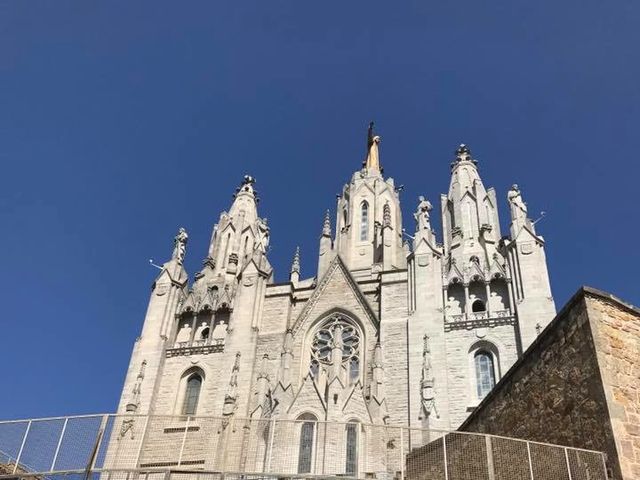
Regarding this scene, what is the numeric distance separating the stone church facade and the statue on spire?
326 inches

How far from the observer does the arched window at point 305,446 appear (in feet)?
72.5

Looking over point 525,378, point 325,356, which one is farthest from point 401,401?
point 525,378

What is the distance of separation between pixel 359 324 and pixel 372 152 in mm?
19449

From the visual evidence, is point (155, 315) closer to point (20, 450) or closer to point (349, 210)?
point (349, 210)

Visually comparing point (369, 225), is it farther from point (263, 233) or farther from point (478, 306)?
point (478, 306)

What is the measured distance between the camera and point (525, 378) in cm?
1312

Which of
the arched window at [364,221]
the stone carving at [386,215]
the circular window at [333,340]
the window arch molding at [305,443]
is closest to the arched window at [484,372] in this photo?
the circular window at [333,340]

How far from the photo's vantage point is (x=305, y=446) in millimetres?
23297

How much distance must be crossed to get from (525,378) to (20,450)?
10027 mm

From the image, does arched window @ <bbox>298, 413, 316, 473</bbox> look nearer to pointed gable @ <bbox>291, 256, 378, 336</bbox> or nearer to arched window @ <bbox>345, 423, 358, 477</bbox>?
arched window @ <bbox>345, 423, 358, 477</bbox>

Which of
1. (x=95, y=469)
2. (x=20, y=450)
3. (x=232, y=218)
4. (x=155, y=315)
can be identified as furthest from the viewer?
(x=232, y=218)

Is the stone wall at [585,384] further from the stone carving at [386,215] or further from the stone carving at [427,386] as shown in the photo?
the stone carving at [386,215]

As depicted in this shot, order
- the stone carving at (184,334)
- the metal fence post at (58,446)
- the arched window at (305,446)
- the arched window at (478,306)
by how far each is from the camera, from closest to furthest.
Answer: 1. the metal fence post at (58,446)
2. the arched window at (305,446)
3. the arched window at (478,306)
4. the stone carving at (184,334)

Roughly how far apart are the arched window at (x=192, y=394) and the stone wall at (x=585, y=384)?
60.3ft
